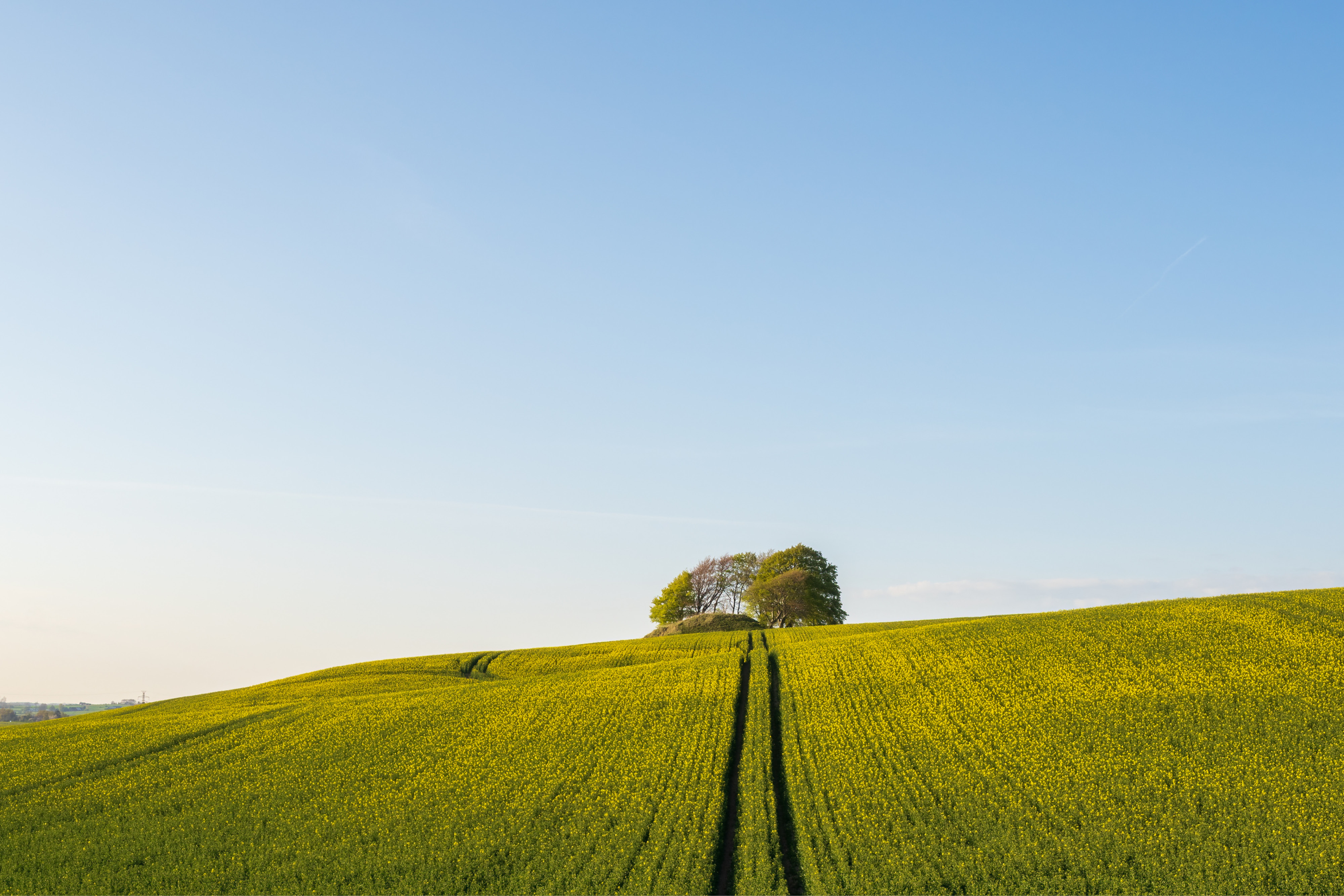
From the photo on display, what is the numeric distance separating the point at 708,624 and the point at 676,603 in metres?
19.8

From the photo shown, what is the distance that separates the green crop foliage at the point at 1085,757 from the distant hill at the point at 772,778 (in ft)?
0.38

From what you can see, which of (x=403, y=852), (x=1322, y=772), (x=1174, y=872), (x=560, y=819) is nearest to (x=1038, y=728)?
(x=1322, y=772)

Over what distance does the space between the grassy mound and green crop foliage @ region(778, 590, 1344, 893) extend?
1447 inches

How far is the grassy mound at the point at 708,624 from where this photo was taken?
86.8 m

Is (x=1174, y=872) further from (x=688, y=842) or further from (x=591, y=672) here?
(x=591, y=672)

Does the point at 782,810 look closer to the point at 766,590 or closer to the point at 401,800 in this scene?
the point at 401,800

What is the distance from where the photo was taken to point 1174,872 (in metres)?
22.6

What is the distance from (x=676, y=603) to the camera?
349 ft

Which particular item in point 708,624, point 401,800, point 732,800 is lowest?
point 732,800

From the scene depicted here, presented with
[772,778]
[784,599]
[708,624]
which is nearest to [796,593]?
[784,599]

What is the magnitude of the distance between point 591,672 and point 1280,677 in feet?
121

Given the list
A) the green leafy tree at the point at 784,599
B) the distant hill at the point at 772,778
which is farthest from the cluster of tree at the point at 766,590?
the distant hill at the point at 772,778

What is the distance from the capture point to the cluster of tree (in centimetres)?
9719

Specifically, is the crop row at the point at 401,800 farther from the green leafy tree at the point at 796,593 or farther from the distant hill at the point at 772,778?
the green leafy tree at the point at 796,593
